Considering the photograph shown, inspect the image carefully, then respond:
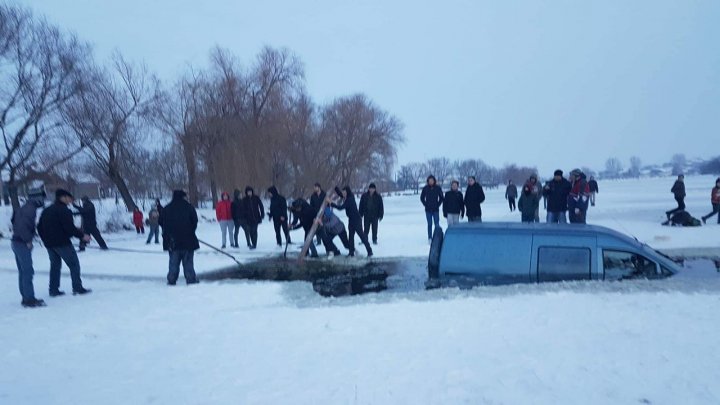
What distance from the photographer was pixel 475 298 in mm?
6793

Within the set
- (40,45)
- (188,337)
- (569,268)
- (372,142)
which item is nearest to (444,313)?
(569,268)

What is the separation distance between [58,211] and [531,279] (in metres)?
7.59

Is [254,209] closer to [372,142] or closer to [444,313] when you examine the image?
[444,313]

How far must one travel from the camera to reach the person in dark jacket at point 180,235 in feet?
30.7

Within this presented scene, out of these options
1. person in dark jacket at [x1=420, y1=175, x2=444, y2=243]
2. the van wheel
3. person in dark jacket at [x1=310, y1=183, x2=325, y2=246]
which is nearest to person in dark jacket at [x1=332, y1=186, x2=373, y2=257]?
person in dark jacket at [x1=310, y1=183, x2=325, y2=246]

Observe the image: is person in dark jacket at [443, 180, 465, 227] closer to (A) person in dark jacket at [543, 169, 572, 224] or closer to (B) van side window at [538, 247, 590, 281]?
(A) person in dark jacket at [543, 169, 572, 224]

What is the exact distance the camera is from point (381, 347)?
5.31 metres

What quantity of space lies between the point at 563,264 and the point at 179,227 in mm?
6337

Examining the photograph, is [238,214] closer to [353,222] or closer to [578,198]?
[353,222]

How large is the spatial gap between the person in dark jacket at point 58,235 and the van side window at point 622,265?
8.25 metres

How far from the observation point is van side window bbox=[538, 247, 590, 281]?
712cm

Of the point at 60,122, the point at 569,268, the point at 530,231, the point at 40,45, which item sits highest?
the point at 40,45

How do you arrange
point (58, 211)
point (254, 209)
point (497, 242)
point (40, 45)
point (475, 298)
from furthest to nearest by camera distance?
point (40, 45), point (254, 209), point (58, 211), point (497, 242), point (475, 298)

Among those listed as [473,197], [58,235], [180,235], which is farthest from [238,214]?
[58,235]
